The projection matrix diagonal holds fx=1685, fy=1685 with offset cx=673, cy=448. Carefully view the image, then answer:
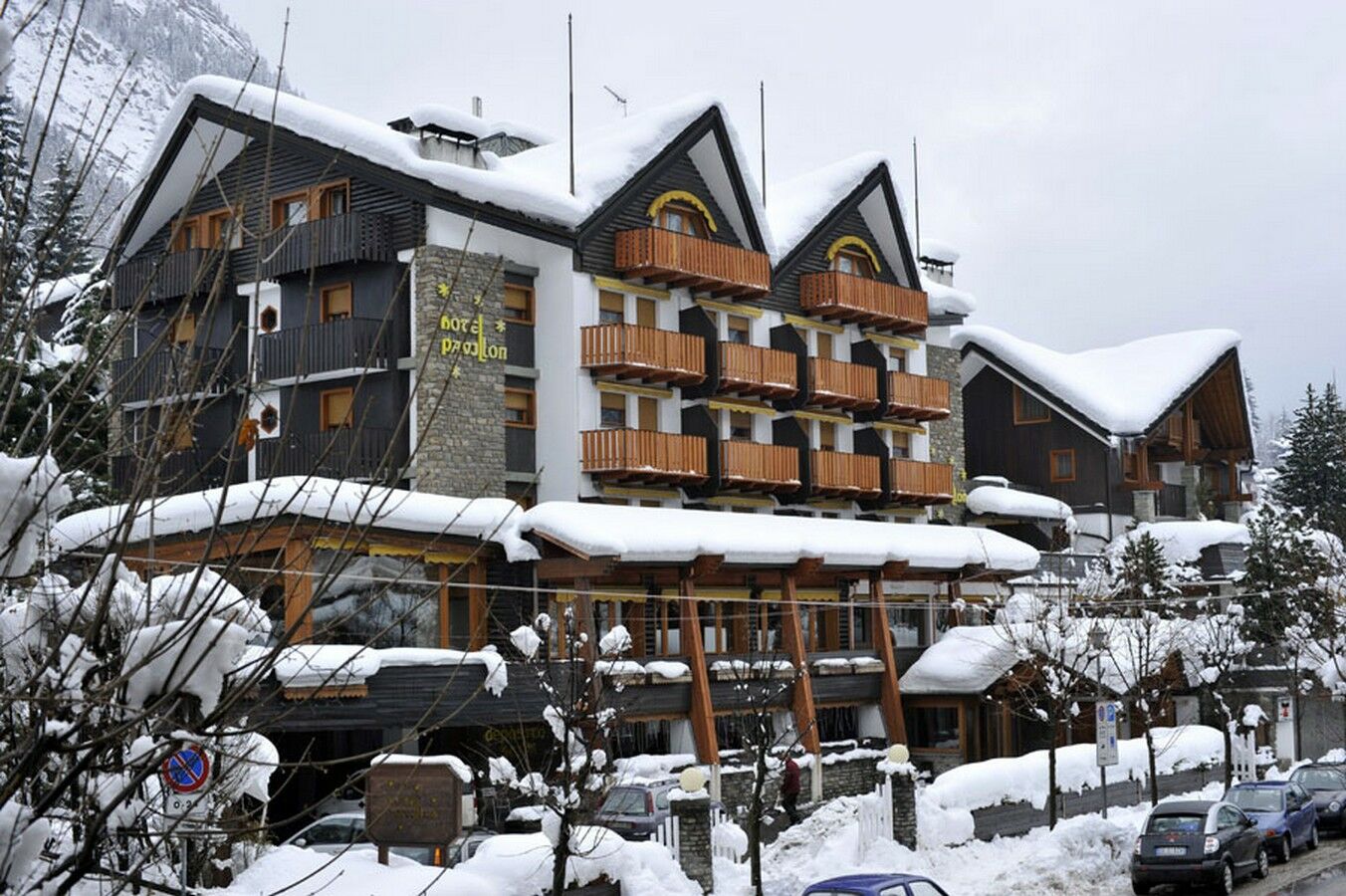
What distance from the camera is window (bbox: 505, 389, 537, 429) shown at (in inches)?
1587

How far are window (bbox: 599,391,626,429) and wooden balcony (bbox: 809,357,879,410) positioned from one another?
671cm

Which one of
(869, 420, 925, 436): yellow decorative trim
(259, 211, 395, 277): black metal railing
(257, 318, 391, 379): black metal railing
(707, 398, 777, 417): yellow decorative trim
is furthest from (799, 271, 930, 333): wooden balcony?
(257, 318, 391, 379): black metal railing

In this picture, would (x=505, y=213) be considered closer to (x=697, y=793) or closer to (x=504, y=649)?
(x=504, y=649)

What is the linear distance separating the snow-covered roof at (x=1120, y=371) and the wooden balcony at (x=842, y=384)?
48.0ft

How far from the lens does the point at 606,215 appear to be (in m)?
41.2

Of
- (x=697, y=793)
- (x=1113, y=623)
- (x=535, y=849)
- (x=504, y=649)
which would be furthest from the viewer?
(x=1113, y=623)

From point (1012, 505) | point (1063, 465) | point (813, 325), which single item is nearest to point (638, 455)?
point (813, 325)

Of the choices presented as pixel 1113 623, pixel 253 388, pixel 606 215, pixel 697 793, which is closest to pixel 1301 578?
pixel 1113 623

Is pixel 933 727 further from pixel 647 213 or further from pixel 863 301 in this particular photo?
pixel 647 213

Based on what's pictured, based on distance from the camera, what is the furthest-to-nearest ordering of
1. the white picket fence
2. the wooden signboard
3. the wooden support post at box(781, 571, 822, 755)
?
the wooden support post at box(781, 571, 822, 755)
the white picket fence
the wooden signboard

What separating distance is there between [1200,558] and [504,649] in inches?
1204

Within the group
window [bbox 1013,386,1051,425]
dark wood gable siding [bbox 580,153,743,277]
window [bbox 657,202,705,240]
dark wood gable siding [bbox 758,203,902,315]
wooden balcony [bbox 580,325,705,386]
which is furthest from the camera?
window [bbox 1013,386,1051,425]

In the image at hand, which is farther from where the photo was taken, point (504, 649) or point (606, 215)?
point (606, 215)

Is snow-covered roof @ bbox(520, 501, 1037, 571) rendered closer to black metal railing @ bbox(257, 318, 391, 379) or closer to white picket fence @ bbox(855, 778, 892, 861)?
black metal railing @ bbox(257, 318, 391, 379)
